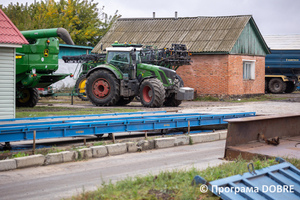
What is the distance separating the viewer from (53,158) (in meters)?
8.84

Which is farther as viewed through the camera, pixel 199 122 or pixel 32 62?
pixel 32 62

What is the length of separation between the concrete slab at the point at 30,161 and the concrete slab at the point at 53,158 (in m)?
0.10

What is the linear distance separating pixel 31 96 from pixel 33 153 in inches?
469

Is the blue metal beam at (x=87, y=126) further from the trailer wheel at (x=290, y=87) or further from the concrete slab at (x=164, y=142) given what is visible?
the trailer wheel at (x=290, y=87)

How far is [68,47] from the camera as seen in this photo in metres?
33.8

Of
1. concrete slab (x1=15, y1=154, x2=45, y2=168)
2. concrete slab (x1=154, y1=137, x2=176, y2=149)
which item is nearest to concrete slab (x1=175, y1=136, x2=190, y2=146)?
concrete slab (x1=154, y1=137, x2=176, y2=149)

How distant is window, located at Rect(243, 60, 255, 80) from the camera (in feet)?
100

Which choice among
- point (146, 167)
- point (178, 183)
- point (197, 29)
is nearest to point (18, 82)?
point (146, 167)

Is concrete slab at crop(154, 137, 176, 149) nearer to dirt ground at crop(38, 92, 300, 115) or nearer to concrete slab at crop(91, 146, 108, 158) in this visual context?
concrete slab at crop(91, 146, 108, 158)

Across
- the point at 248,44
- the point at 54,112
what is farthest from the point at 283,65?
the point at 54,112

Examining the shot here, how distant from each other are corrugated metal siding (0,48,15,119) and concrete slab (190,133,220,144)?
7.64m

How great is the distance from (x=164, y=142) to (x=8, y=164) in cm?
446

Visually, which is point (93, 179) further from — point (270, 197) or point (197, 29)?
point (197, 29)

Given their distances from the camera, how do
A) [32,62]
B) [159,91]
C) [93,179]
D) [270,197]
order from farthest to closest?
[159,91]
[32,62]
[93,179]
[270,197]
